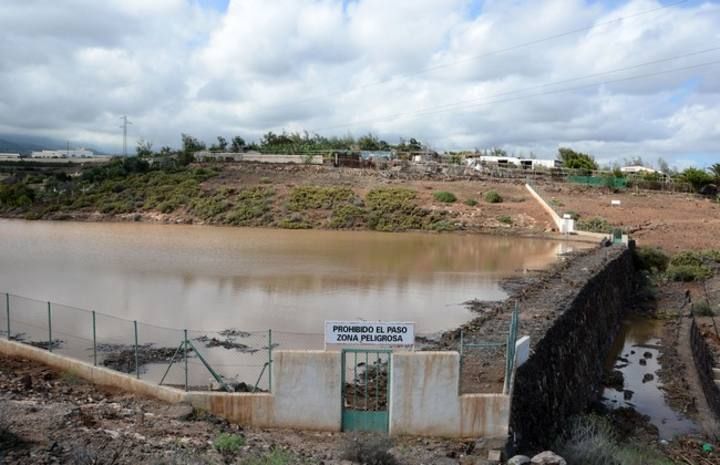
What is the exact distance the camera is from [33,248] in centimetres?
4241

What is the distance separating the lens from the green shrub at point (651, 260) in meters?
39.5

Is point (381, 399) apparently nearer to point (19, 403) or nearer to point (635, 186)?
point (19, 403)

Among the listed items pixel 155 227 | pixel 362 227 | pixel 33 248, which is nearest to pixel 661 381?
pixel 33 248

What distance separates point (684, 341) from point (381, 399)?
606 inches

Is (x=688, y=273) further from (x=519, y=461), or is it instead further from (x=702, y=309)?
(x=519, y=461)

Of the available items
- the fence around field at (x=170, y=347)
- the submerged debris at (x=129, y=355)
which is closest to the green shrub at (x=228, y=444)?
the fence around field at (x=170, y=347)

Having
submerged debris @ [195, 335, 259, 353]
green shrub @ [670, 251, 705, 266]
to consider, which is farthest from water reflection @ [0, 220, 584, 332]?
green shrub @ [670, 251, 705, 266]

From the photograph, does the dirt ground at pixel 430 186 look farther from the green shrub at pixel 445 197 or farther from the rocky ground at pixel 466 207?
the green shrub at pixel 445 197

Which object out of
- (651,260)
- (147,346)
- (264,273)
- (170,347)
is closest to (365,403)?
(170,347)

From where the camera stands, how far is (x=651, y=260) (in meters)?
39.8

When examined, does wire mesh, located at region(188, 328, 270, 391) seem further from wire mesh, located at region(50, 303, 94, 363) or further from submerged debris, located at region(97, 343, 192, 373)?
wire mesh, located at region(50, 303, 94, 363)

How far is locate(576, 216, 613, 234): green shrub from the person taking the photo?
51919 mm

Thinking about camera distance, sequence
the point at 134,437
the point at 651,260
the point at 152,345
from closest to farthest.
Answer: the point at 134,437
the point at 152,345
the point at 651,260

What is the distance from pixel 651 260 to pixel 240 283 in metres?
24.8
